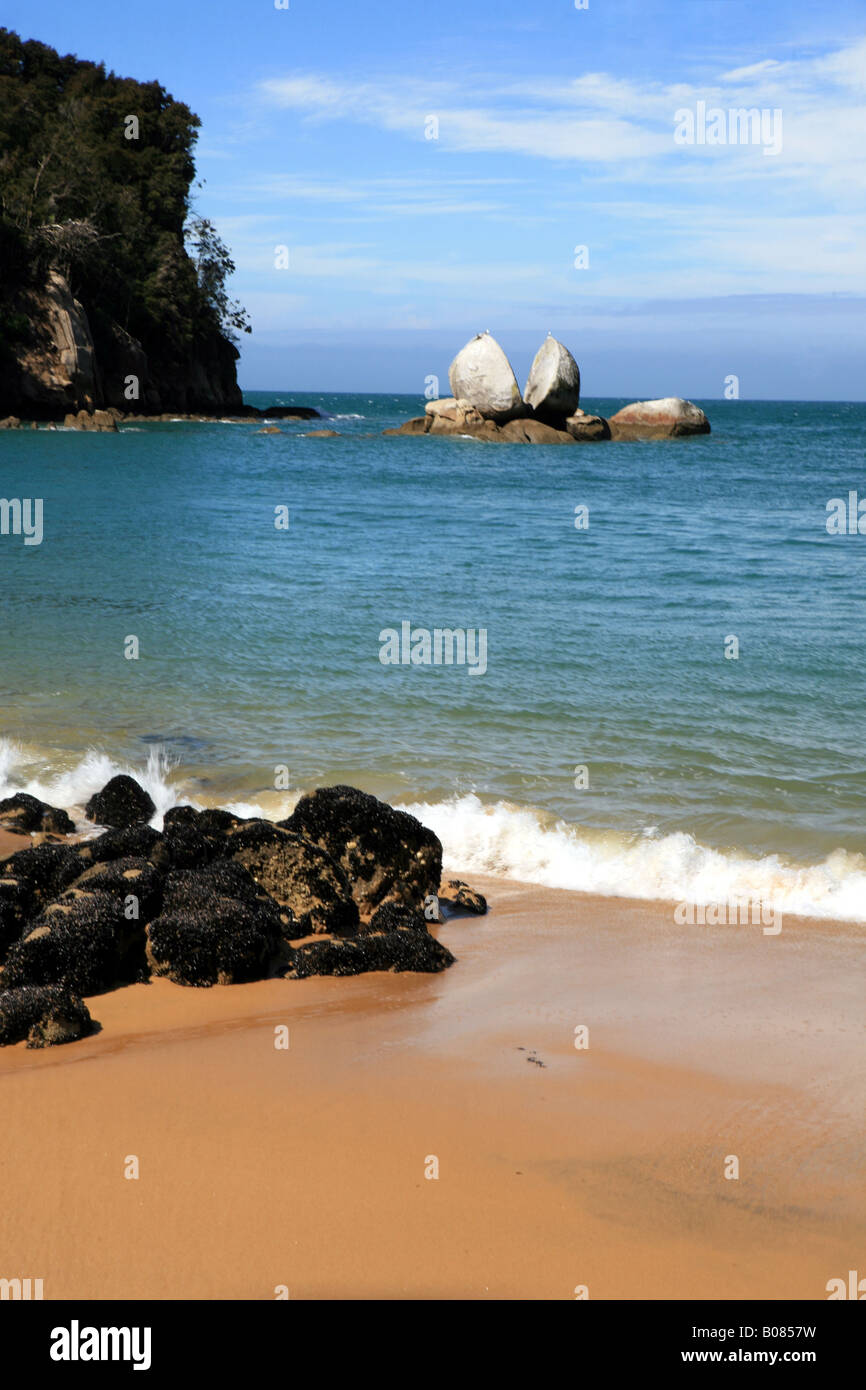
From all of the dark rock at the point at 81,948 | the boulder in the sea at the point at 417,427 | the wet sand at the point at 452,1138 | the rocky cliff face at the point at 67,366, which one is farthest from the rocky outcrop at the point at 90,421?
the wet sand at the point at 452,1138

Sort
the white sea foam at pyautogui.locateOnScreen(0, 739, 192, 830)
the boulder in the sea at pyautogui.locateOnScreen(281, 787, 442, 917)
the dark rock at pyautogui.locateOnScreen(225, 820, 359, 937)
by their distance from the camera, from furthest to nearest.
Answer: the white sea foam at pyautogui.locateOnScreen(0, 739, 192, 830) < the boulder in the sea at pyautogui.locateOnScreen(281, 787, 442, 917) < the dark rock at pyautogui.locateOnScreen(225, 820, 359, 937)

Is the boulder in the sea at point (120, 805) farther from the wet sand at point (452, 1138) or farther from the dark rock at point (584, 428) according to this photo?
the dark rock at point (584, 428)

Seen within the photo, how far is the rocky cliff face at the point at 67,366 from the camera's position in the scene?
55.5 m

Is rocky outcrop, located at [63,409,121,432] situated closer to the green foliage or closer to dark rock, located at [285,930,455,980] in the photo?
the green foliage

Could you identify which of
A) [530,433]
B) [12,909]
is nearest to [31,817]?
[12,909]

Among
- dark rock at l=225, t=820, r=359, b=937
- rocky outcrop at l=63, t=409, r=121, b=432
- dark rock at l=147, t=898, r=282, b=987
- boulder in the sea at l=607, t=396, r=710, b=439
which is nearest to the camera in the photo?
dark rock at l=147, t=898, r=282, b=987

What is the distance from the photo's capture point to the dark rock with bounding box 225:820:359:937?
6922 mm

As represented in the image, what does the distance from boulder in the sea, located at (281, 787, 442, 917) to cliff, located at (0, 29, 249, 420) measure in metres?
53.6

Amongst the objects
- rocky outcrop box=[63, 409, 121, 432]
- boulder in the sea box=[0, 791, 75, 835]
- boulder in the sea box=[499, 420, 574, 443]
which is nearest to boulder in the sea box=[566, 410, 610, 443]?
boulder in the sea box=[499, 420, 574, 443]

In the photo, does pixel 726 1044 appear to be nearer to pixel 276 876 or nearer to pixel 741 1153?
pixel 741 1153

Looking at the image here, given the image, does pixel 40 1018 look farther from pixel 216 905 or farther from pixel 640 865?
pixel 640 865

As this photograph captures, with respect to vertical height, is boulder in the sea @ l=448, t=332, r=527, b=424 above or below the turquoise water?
above

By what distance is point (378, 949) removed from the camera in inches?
251

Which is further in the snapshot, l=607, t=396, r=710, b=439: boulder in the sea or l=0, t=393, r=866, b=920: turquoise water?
l=607, t=396, r=710, b=439: boulder in the sea
